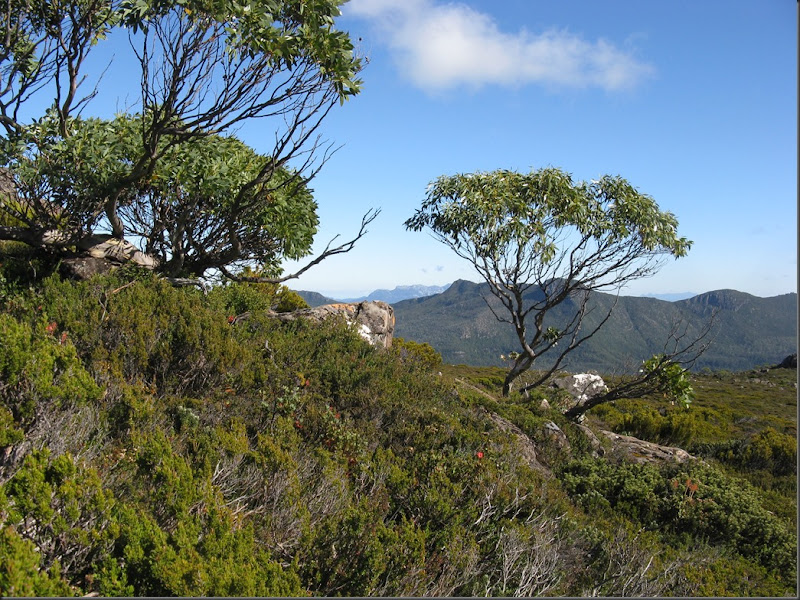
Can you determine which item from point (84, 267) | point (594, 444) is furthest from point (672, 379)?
point (84, 267)

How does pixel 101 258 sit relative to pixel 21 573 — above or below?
above

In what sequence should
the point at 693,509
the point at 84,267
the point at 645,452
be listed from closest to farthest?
1. the point at 693,509
2. the point at 84,267
3. the point at 645,452

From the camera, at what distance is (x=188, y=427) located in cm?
499

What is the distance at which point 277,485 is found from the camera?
4363mm

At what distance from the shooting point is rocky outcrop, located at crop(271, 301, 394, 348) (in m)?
11.4

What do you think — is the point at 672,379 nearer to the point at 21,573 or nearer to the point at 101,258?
the point at 101,258

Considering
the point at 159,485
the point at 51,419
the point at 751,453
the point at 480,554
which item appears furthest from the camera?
the point at 751,453

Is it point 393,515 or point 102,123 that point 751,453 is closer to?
point 393,515

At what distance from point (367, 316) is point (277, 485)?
835 centimetres

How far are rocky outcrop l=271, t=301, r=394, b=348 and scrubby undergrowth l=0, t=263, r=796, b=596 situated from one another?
2865 mm

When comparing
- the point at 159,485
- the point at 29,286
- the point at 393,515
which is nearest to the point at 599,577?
the point at 393,515

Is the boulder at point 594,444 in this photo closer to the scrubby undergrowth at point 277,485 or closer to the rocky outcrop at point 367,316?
the scrubby undergrowth at point 277,485

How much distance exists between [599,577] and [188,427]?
4.20 meters

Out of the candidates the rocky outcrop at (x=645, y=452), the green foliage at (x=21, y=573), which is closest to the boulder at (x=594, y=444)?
the rocky outcrop at (x=645, y=452)
